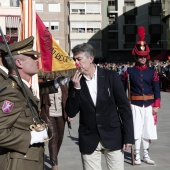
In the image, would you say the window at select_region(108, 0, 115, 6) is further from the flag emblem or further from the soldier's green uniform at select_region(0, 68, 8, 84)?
the flag emblem

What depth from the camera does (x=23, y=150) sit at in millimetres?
3354

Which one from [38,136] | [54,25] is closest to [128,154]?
[38,136]

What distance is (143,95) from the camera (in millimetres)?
7617

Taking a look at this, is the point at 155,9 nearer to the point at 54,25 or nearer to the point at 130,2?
the point at 130,2

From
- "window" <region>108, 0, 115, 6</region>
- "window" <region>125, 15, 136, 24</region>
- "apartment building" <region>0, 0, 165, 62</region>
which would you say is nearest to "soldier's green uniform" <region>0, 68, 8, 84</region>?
"apartment building" <region>0, 0, 165, 62</region>

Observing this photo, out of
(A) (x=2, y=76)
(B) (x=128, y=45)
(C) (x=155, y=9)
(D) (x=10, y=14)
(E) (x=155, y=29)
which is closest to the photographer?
(A) (x=2, y=76)

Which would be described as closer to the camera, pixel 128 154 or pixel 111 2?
pixel 128 154

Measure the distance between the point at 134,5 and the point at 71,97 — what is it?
6438 centimetres

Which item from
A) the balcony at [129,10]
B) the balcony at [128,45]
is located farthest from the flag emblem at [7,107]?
the balcony at [129,10]

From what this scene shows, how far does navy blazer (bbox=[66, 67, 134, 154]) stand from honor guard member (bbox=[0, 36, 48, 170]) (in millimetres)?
1110

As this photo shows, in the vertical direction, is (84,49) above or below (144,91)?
above

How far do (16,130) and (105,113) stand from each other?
1.56 meters

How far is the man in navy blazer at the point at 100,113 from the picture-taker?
466cm

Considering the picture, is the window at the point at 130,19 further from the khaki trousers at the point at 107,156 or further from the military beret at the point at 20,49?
the military beret at the point at 20,49
